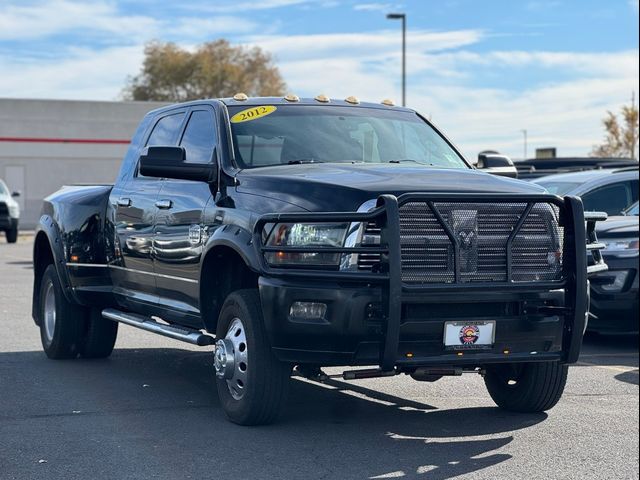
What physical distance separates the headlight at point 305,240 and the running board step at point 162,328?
Result: 1.14 meters

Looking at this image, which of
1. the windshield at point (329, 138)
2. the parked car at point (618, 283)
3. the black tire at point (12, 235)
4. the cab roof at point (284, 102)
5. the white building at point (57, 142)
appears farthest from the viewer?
the white building at point (57, 142)

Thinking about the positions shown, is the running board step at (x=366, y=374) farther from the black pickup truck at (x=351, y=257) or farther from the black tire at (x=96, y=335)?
the black tire at (x=96, y=335)

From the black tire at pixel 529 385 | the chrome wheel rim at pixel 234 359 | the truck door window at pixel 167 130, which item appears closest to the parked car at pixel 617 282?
the black tire at pixel 529 385

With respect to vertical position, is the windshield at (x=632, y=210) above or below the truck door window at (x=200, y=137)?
below

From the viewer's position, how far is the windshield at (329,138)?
7.81 metres

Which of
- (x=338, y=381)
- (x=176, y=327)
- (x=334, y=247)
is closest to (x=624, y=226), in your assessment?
(x=338, y=381)

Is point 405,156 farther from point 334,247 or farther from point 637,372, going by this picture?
point 637,372

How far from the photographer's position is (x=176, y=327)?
813 cm

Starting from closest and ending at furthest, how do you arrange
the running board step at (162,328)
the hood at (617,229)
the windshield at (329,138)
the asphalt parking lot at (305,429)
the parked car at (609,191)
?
1. the asphalt parking lot at (305,429)
2. the running board step at (162,328)
3. the windshield at (329,138)
4. the hood at (617,229)
5. the parked car at (609,191)

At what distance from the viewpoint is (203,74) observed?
3012 inches

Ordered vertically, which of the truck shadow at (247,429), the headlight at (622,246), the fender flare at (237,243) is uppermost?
the fender flare at (237,243)

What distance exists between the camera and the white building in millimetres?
48719

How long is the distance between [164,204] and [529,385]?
281 centimetres

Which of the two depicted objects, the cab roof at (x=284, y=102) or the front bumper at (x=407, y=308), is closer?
the front bumper at (x=407, y=308)
